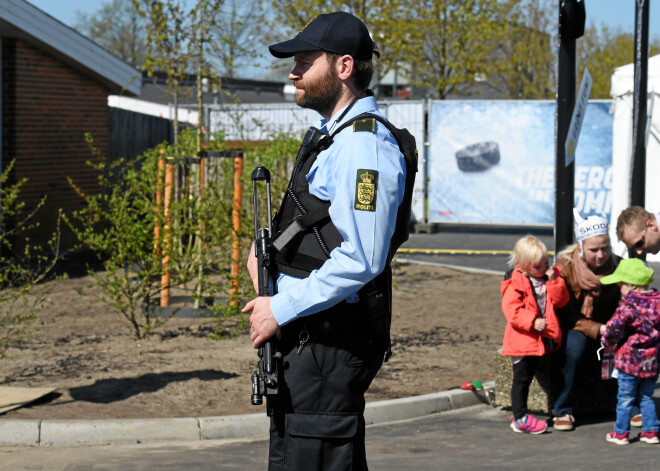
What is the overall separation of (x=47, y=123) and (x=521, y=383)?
10968 millimetres

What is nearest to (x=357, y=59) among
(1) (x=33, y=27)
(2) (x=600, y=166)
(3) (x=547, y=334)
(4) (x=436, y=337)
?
(3) (x=547, y=334)

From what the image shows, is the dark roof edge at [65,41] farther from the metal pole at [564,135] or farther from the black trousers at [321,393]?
the black trousers at [321,393]

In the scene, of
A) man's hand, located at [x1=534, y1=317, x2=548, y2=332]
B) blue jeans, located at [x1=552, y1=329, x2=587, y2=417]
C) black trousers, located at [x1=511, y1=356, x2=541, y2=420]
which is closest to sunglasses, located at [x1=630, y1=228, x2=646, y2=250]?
blue jeans, located at [x1=552, y1=329, x2=587, y2=417]

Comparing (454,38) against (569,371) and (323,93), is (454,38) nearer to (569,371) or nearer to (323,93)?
(569,371)

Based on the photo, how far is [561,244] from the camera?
7.62 m

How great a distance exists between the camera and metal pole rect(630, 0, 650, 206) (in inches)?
319

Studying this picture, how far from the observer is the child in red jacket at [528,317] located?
650 cm

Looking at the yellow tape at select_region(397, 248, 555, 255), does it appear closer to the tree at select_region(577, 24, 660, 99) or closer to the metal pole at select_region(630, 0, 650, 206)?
the metal pole at select_region(630, 0, 650, 206)

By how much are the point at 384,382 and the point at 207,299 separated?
2786 millimetres

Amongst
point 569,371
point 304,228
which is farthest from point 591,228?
point 304,228

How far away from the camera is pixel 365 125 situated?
319 centimetres

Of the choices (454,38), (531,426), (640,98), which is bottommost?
(531,426)

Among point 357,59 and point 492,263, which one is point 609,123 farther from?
A: point 357,59

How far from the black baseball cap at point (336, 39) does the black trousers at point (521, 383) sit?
376cm
